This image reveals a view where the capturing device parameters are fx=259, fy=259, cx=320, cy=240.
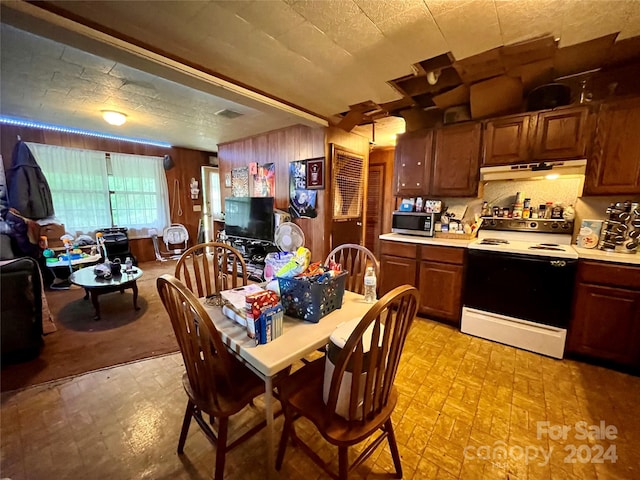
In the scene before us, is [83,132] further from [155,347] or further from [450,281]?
[450,281]

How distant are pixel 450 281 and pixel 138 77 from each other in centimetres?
355

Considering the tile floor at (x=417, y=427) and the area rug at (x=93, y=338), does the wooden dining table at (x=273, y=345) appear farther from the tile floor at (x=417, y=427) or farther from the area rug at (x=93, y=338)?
the area rug at (x=93, y=338)

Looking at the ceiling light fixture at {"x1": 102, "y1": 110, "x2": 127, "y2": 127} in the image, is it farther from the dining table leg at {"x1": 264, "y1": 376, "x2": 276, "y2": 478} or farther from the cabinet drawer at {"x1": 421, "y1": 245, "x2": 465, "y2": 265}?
the cabinet drawer at {"x1": 421, "y1": 245, "x2": 465, "y2": 265}

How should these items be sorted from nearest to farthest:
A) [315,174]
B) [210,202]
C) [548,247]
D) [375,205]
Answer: [548,247] < [315,174] < [375,205] < [210,202]

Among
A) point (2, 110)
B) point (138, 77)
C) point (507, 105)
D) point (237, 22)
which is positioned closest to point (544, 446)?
point (507, 105)

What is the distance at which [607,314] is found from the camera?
6.43 feet

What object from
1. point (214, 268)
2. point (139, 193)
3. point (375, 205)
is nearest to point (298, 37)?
point (214, 268)

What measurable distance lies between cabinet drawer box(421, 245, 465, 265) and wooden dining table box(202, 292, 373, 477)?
1664mm

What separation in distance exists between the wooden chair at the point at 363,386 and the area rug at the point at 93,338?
176 cm

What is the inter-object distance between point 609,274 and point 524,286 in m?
0.51

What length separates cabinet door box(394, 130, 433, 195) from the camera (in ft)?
9.62

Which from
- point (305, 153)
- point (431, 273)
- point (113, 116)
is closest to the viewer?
point (431, 273)

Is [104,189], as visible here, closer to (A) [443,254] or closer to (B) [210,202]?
(B) [210,202]

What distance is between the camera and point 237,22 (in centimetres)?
152
